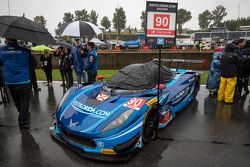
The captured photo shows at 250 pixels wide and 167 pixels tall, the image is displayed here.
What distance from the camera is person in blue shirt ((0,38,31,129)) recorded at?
3.88 metres

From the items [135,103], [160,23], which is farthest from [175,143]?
[160,23]

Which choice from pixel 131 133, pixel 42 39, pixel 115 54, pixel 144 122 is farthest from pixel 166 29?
pixel 115 54

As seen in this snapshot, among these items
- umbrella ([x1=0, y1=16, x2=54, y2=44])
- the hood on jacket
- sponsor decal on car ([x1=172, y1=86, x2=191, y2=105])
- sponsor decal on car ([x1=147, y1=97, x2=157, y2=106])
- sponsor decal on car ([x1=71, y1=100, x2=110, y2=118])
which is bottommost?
sponsor decal on car ([x1=172, y1=86, x2=191, y2=105])

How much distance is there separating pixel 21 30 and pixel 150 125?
2.60 m

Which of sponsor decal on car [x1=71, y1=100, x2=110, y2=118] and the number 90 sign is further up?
the number 90 sign

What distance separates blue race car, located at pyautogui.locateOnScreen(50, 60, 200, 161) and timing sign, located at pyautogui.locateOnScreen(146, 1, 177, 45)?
31.9 inches

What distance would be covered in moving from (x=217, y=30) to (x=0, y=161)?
46223 mm

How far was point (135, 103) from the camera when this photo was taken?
3367 mm

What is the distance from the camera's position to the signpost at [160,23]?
3660 millimetres

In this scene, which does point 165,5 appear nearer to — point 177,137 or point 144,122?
point 144,122

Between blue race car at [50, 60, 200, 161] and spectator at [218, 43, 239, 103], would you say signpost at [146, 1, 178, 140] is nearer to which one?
blue race car at [50, 60, 200, 161]

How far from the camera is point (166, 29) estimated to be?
3.74 meters

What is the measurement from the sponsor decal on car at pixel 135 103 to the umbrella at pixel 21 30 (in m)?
1.76

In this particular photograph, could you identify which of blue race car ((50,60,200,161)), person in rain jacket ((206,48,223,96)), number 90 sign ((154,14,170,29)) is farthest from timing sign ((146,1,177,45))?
person in rain jacket ((206,48,223,96))
